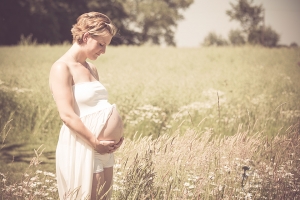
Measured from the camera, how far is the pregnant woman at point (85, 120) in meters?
2.07

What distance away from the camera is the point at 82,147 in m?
2.16

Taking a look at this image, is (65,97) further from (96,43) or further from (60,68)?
(96,43)

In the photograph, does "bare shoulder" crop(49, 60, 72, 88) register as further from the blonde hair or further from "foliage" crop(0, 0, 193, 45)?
"foliage" crop(0, 0, 193, 45)

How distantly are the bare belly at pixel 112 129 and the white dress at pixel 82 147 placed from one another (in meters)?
0.04

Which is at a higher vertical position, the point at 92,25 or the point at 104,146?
the point at 92,25

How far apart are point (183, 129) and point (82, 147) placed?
12.0ft

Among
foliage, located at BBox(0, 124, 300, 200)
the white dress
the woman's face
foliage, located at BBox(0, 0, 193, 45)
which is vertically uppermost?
foliage, located at BBox(0, 0, 193, 45)

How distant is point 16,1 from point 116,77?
1734 centimetres

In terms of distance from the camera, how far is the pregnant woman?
2074 mm

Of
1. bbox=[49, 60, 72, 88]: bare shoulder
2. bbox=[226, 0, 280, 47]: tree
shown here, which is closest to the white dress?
bbox=[49, 60, 72, 88]: bare shoulder

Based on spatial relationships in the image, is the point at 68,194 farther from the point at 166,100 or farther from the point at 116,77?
the point at 116,77

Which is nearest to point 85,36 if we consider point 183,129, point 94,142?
point 94,142

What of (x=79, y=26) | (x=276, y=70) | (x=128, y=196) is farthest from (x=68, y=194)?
(x=276, y=70)

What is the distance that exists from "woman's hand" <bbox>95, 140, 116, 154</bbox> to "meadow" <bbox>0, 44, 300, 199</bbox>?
0.47m
